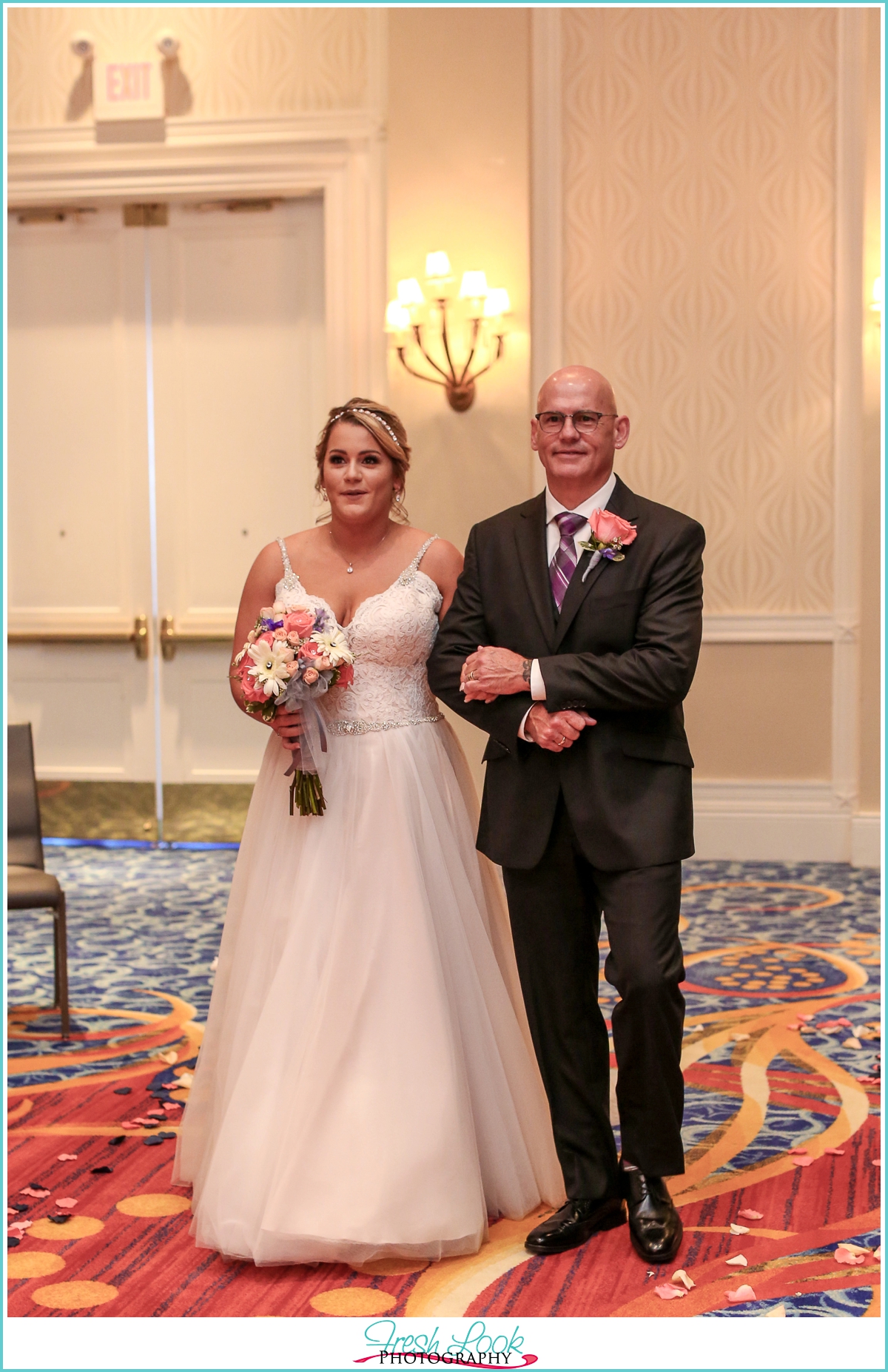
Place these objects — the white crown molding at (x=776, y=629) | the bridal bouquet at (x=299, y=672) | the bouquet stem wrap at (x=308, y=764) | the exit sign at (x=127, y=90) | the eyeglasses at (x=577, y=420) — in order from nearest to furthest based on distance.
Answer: the eyeglasses at (x=577, y=420) → the bridal bouquet at (x=299, y=672) → the bouquet stem wrap at (x=308, y=764) → the white crown molding at (x=776, y=629) → the exit sign at (x=127, y=90)

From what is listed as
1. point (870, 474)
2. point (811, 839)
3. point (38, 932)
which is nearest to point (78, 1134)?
point (38, 932)

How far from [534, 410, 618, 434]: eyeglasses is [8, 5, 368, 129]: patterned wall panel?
5.22 metres

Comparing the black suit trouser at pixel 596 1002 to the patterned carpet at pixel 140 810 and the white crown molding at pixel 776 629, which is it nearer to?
the white crown molding at pixel 776 629

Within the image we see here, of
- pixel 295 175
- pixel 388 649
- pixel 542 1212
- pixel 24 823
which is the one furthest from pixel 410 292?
pixel 542 1212

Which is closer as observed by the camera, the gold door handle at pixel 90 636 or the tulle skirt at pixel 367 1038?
the tulle skirt at pixel 367 1038

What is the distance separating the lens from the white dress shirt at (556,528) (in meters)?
2.74

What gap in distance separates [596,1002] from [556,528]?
1.05 m

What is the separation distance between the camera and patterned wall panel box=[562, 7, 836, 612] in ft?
23.0

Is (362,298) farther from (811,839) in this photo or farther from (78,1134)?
(78,1134)

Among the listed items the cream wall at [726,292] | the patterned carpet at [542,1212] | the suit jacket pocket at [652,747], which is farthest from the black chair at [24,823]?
the cream wall at [726,292]

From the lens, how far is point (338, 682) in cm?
300

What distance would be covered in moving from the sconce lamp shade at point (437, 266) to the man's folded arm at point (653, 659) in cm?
445

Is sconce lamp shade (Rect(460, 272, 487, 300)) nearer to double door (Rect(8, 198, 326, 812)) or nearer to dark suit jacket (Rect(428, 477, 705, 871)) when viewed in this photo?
double door (Rect(8, 198, 326, 812))

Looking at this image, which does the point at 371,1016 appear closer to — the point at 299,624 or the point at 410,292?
the point at 299,624
